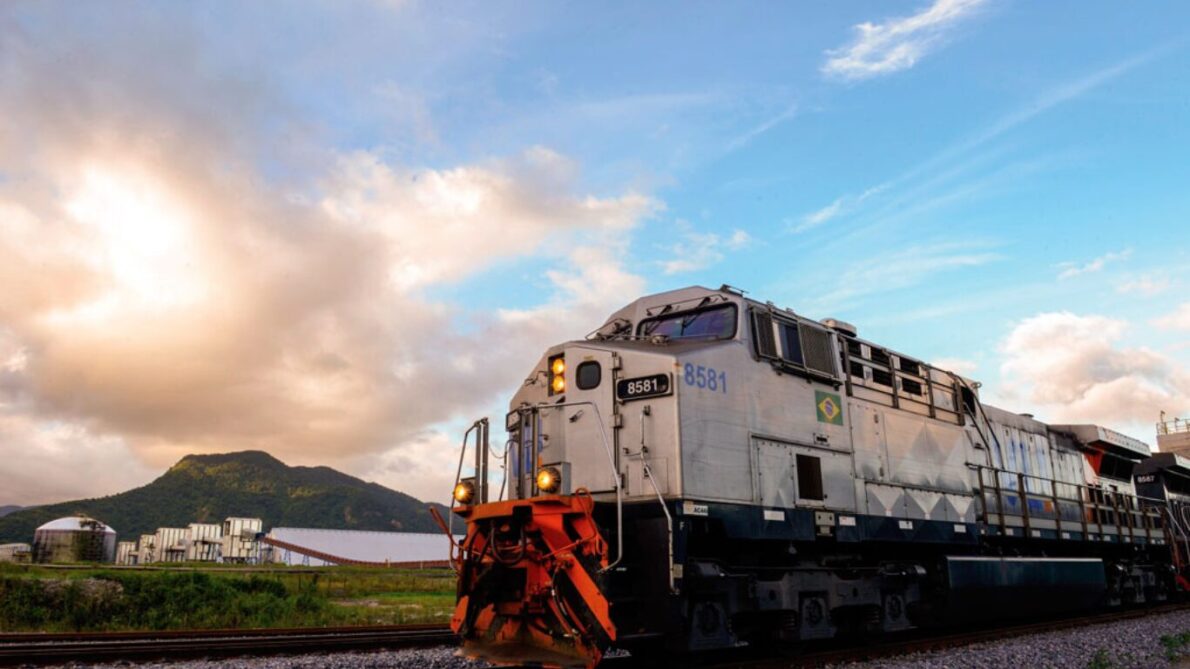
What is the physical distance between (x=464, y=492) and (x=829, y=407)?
4.22 metres

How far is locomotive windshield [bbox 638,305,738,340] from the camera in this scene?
825cm

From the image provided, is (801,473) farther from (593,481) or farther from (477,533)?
(477,533)

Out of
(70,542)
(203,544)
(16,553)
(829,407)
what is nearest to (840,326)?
(829,407)

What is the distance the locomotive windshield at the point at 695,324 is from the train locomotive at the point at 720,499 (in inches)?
0.9

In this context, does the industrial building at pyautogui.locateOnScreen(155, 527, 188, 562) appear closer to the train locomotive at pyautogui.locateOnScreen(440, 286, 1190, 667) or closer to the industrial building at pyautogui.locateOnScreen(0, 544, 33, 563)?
the industrial building at pyautogui.locateOnScreen(0, 544, 33, 563)

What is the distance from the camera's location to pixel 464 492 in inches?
299

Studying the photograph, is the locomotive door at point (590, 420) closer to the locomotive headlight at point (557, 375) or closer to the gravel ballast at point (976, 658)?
the locomotive headlight at point (557, 375)

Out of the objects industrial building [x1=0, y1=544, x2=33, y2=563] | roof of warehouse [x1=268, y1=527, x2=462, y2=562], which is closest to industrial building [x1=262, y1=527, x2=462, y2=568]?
roof of warehouse [x1=268, y1=527, x2=462, y2=562]

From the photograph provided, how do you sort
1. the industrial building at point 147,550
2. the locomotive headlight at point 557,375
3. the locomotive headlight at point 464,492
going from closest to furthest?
the locomotive headlight at point 464,492, the locomotive headlight at point 557,375, the industrial building at point 147,550

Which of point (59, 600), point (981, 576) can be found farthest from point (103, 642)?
point (981, 576)

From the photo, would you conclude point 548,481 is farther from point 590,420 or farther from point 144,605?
point 144,605

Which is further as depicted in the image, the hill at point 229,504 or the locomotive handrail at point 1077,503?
the hill at point 229,504

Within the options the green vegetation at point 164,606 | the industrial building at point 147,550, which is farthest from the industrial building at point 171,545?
the green vegetation at point 164,606

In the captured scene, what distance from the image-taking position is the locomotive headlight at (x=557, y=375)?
788 centimetres
